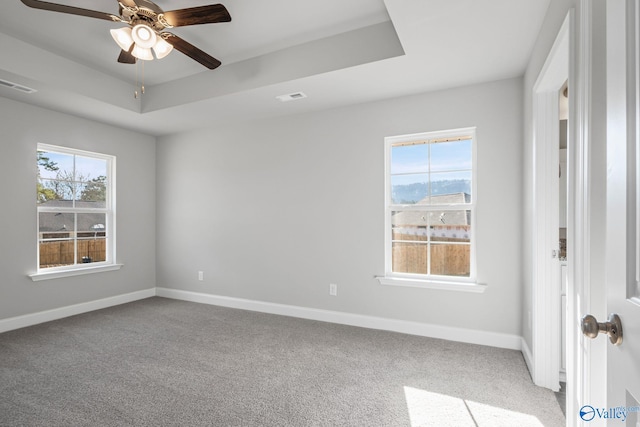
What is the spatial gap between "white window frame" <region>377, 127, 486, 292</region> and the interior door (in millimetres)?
2465

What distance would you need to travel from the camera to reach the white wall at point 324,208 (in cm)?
308

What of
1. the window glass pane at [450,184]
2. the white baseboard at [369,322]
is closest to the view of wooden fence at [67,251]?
the white baseboard at [369,322]

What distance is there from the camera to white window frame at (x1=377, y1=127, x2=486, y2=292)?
3.20 metres

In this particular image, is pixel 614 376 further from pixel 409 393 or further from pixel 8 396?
pixel 8 396

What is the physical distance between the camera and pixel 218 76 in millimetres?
3455

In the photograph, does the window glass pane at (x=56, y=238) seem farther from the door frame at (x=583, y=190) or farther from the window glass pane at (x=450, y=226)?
the door frame at (x=583, y=190)

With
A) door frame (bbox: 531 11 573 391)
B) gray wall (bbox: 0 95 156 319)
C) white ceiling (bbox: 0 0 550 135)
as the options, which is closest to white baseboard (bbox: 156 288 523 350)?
door frame (bbox: 531 11 573 391)

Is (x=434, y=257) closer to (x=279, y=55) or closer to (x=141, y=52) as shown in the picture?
(x=279, y=55)

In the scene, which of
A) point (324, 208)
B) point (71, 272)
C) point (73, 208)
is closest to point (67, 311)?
point (71, 272)

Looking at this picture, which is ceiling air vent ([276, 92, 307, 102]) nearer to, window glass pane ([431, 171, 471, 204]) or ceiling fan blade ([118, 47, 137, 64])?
ceiling fan blade ([118, 47, 137, 64])

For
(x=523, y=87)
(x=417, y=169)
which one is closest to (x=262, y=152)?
(x=417, y=169)

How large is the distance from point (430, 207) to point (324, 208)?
1.19 meters

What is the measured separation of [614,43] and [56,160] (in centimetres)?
511

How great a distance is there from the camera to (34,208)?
148 inches
